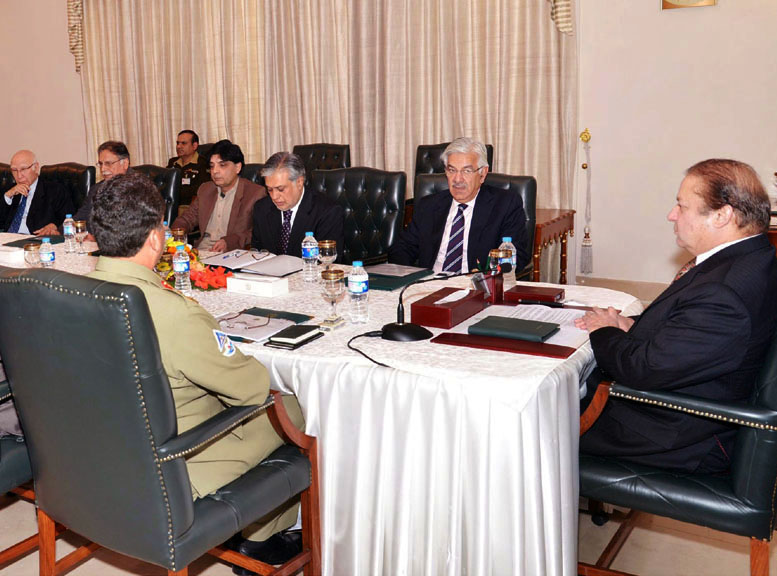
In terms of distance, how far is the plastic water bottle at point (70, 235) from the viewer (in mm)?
3870

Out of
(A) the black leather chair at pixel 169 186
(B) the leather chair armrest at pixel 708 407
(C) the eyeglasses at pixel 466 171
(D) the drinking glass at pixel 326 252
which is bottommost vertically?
(B) the leather chair armrest at pixel 708 407

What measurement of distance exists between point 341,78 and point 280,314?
4.59 m

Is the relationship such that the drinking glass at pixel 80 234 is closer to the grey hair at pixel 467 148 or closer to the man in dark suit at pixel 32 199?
the man in dark suit at pixel 32 199

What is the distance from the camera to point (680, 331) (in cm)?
193

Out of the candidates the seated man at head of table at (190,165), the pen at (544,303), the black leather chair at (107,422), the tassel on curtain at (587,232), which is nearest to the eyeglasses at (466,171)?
the pen at (544,303)

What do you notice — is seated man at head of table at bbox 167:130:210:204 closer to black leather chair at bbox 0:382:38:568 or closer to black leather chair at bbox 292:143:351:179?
black leather chair at bbox 292:143:351:179

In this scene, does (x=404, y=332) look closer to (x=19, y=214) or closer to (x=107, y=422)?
(x=107, y=422)

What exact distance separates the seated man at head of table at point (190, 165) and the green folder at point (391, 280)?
156 inches

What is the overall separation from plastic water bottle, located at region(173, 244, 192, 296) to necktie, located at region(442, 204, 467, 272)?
1.34 metres

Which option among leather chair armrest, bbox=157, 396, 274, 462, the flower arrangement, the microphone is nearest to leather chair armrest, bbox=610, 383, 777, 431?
the microphone

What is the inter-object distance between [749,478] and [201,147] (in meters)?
5.86

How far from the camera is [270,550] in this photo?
2398mm

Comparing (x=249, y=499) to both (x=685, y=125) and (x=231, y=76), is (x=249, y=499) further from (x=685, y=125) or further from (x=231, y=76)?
(x=231, y=76)

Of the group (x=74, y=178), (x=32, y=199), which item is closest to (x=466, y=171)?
(x=74, y=178)
